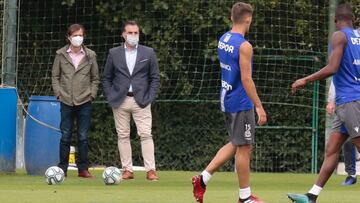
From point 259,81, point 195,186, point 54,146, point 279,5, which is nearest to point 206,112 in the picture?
point 259,81

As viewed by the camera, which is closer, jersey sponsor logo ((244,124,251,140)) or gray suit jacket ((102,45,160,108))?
jersey sponsor logo ((244,124,251,140))

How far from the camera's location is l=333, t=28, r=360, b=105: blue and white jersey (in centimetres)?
937

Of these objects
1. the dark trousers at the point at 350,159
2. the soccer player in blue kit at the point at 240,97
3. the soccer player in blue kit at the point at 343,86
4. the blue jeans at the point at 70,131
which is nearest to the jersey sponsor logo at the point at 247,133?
the soccer player in blue kit at the point at 240,97

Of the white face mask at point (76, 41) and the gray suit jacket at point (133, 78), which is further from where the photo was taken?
the white face mask at point (76, 41)

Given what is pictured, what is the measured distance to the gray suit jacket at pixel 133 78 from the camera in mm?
13023

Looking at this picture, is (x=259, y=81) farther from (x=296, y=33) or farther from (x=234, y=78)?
(x=234, y=78)

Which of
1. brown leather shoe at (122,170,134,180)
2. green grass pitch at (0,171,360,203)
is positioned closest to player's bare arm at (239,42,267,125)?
green grass pitch at (0,171,360,203)

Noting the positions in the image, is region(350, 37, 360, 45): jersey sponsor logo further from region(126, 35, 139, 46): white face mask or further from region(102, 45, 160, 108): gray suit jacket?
region(126, 35, 139, 46): white face mask

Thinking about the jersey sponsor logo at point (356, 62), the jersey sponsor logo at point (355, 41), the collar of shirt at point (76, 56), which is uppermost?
the jersey sponsor logo at point (355, 41)

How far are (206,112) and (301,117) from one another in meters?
1.64

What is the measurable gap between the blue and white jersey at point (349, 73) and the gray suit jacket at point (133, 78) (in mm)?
4058

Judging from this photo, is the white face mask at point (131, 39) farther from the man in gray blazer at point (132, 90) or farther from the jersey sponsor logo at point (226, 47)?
the jersey sponsor logo at point (226, 47)

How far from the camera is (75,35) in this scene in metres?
13.3

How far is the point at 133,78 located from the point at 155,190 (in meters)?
2.39
